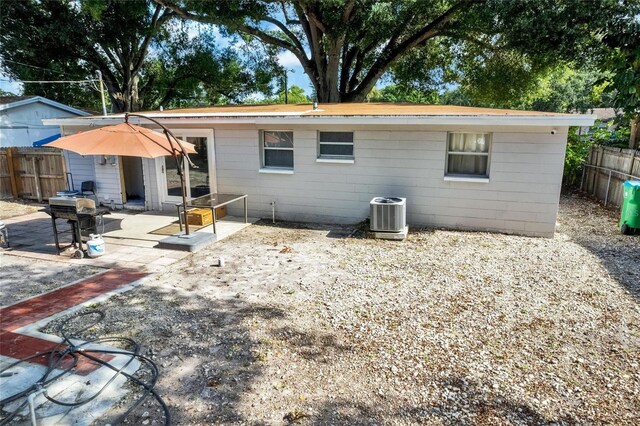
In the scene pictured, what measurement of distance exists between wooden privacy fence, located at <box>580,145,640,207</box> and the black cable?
10749 millimetres

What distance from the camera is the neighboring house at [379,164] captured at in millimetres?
7477

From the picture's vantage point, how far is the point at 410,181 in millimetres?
8281

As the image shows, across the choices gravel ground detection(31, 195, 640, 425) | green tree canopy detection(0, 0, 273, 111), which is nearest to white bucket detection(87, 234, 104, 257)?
gravel ground detection(31, 195, 640, 425)

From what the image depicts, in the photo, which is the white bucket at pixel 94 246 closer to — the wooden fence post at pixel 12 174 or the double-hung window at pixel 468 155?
the double-hung window at pixel 468 155

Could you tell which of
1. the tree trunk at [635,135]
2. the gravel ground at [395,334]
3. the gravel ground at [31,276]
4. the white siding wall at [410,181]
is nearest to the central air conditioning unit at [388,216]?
the gravel ground at [395,334]

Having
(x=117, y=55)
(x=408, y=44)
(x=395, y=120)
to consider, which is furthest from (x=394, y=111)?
(x=117, y=55)

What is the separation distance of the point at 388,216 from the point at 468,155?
7.39ft

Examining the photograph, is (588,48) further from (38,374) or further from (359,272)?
(38,374)

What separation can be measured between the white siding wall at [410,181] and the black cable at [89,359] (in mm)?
5511

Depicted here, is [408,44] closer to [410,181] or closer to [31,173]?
[410,181]

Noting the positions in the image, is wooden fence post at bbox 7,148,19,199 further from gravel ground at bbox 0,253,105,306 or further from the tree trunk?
the tree trunk

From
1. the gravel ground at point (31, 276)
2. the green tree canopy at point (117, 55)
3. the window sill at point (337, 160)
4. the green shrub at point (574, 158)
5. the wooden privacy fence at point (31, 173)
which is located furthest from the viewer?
the green tree canopy at point (117, 55)

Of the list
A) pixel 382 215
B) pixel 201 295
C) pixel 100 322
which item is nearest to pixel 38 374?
pixel 100 322

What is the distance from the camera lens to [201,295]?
5.07 meters
